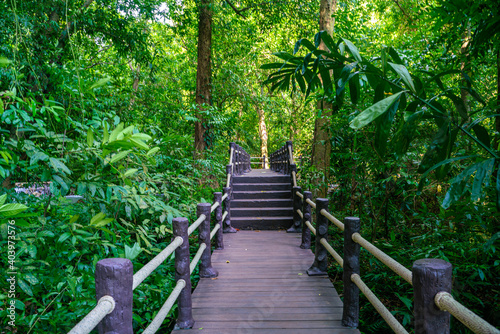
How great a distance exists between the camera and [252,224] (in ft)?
22.9

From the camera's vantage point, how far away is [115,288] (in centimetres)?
152

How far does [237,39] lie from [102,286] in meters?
11.4

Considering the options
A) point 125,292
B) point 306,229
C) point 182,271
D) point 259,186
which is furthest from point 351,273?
point 259,186

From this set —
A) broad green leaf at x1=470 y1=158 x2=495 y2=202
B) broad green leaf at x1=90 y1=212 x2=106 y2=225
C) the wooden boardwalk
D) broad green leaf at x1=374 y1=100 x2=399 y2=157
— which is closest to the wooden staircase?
the wooden boardwalk

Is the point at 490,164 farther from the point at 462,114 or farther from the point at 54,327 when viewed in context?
the point at 54,327

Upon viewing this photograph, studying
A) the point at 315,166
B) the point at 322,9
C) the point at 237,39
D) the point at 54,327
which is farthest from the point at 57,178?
the point at 237,39

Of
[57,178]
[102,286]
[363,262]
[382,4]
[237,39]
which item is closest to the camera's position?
[102,286]

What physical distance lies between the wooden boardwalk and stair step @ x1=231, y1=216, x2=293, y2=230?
1914 millimetres

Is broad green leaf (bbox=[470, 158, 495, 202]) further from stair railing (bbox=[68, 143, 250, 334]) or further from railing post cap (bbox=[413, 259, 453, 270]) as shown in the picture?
stair railing (bbox=[68, 143, 250, 334])

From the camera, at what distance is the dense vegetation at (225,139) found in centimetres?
168

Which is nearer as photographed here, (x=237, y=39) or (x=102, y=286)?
(x=102, y=286)

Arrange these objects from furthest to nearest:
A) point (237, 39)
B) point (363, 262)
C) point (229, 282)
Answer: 1. point (237, 39)
2. point (363, 262)
3. point (229, 282)

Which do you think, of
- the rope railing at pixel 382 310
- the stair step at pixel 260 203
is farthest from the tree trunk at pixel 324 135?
the rope railing at pixel 382 310

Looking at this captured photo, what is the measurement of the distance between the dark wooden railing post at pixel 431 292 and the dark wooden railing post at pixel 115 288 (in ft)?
4.64
